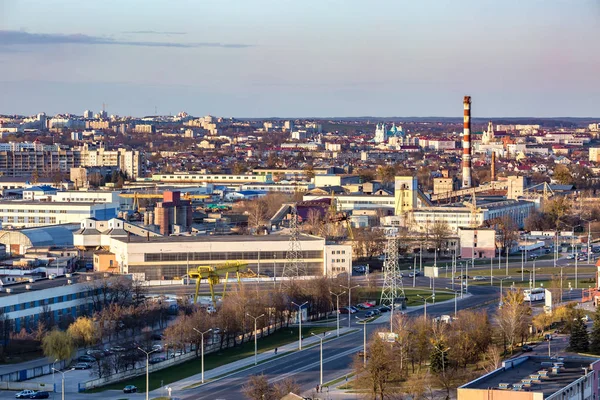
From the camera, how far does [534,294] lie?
25078 mm

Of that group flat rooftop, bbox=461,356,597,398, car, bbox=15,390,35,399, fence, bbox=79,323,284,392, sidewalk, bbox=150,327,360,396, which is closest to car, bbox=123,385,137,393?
sidewalk, bbox=150,327,360,396

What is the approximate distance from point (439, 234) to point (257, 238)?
7.25 m

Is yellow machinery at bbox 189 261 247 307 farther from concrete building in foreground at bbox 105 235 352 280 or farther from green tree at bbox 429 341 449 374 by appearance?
green tree at bbox 429 341 449 374

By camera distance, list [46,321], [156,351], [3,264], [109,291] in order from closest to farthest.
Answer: [156,351] < [46,321] < [109,291] < [3,264]

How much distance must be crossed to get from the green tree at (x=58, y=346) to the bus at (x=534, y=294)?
889cm

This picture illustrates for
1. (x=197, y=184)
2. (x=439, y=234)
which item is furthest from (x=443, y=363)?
(x=197, y=184)

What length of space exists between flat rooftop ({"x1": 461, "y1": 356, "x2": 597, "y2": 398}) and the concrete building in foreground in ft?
39.1

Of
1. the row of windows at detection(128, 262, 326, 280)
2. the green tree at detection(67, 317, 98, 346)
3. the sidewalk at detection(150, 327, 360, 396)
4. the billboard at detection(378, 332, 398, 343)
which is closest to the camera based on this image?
the sidewalk at detection(150, 327, 360, 396)

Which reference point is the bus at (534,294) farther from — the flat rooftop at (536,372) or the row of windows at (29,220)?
the row of windows at (29,220)

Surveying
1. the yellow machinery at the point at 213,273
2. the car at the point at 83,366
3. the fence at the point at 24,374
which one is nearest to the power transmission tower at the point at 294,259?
the yellow machinery at the point at 213,273

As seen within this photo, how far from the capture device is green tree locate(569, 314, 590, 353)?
18.6 meters

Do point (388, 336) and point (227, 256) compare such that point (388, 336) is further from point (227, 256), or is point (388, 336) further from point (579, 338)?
point (227, 256)

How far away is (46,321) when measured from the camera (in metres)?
21.0

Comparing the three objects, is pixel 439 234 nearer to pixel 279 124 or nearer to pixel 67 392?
pixel 67 392
